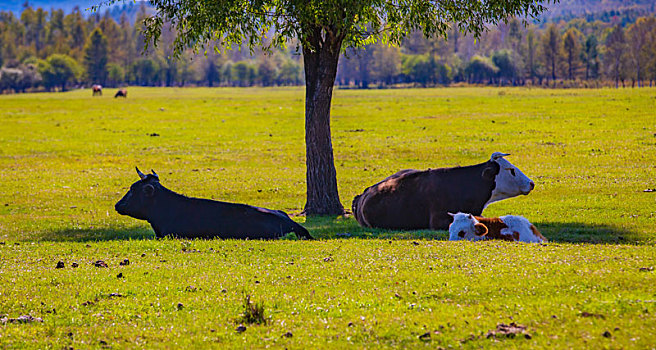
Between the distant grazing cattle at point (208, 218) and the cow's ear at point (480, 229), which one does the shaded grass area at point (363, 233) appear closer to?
the distant grazing cattle at point (208, 218)

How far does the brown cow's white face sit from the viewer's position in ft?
63.7

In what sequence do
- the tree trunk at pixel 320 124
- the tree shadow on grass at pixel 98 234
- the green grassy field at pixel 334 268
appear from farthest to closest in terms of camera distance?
the tree trunk at pixel 320 124, the tree shadow on grass at pixel 98 234, the green grassy field at pixel 334 268

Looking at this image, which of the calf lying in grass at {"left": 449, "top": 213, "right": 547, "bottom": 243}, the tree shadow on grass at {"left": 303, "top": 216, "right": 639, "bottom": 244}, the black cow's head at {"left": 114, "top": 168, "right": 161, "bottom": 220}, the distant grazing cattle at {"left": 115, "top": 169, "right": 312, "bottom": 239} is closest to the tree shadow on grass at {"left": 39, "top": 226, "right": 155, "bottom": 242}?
the black cow's head at {"left": 114, "top": 168, "right": 161, "bottom": 220}

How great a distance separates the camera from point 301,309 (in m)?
9.73

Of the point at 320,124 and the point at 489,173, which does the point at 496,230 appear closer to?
the point at 489,173

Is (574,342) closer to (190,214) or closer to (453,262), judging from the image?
(453,262)

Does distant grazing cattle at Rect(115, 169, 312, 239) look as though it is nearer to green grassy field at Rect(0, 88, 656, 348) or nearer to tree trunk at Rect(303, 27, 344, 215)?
green grassy field at Rect(0, 88, 656, 348)

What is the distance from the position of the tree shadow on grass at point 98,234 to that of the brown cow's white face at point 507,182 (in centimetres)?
953

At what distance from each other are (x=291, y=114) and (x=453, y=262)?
58.2 metres

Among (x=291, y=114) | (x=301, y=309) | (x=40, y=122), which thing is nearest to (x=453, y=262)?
(x=301, y=309)

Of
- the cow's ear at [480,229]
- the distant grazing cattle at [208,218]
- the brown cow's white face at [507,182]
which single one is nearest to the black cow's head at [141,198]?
the distant grazing cattle at [208,218]

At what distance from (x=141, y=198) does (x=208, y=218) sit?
2.27 m

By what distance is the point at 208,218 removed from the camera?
17.8 meters

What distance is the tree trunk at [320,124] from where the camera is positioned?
75.1ft
